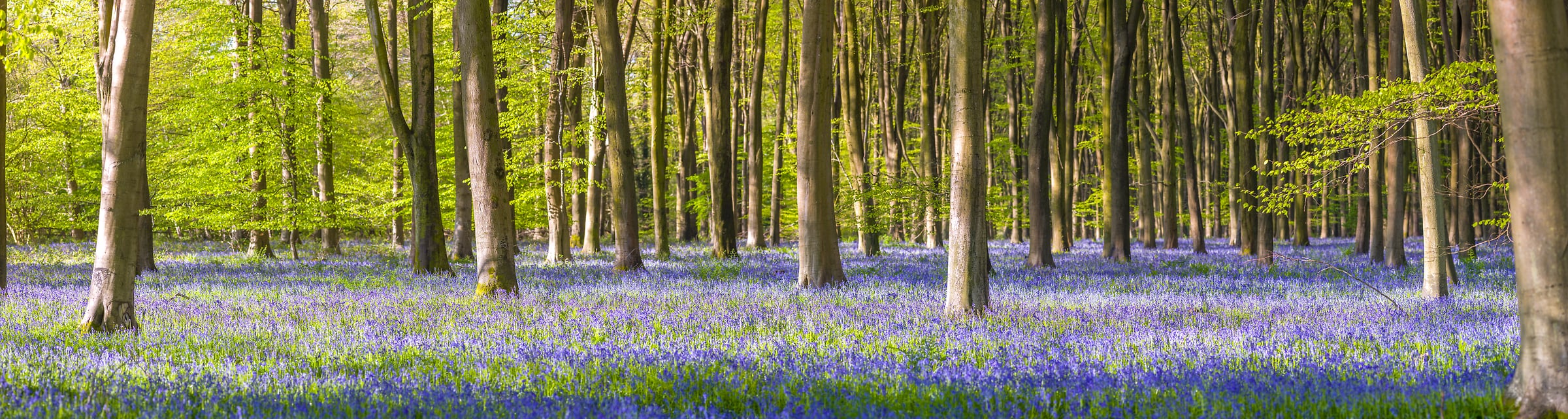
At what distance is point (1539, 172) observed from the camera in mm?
3916

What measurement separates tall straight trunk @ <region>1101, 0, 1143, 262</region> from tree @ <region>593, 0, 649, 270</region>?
9.66 m

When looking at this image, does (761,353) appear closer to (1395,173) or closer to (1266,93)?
(1395,173)

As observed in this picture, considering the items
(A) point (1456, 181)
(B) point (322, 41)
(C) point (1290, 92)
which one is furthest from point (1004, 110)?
(B) point (322, 41)

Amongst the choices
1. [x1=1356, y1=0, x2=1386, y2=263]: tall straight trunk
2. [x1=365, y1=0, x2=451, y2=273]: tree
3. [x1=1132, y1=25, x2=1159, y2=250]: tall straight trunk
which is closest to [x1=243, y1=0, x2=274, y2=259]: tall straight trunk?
[x1=365, y1=0, x2=451, y2=273]: tree

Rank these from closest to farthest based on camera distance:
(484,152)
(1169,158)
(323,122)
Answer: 1. (484,152)
2. (323,122)
3. (1169,158)

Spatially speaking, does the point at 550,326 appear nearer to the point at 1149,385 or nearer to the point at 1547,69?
the point at 1149,385

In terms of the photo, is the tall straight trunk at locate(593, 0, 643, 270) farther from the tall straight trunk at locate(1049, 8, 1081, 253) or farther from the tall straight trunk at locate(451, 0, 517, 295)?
the tall straight trunk at locate(1049, 8, 1081, 253)

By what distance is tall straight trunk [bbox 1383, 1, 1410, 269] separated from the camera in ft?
43.0

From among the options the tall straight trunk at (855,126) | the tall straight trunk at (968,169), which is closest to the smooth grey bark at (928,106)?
the tall straight trunk at (855,126)

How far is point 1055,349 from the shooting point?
621cm

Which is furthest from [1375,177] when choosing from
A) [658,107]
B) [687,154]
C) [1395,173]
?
[687,154]

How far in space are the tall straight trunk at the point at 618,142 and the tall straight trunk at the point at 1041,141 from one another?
6.90 m

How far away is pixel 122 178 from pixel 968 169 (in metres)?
6.60

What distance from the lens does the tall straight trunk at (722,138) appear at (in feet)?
62.7
